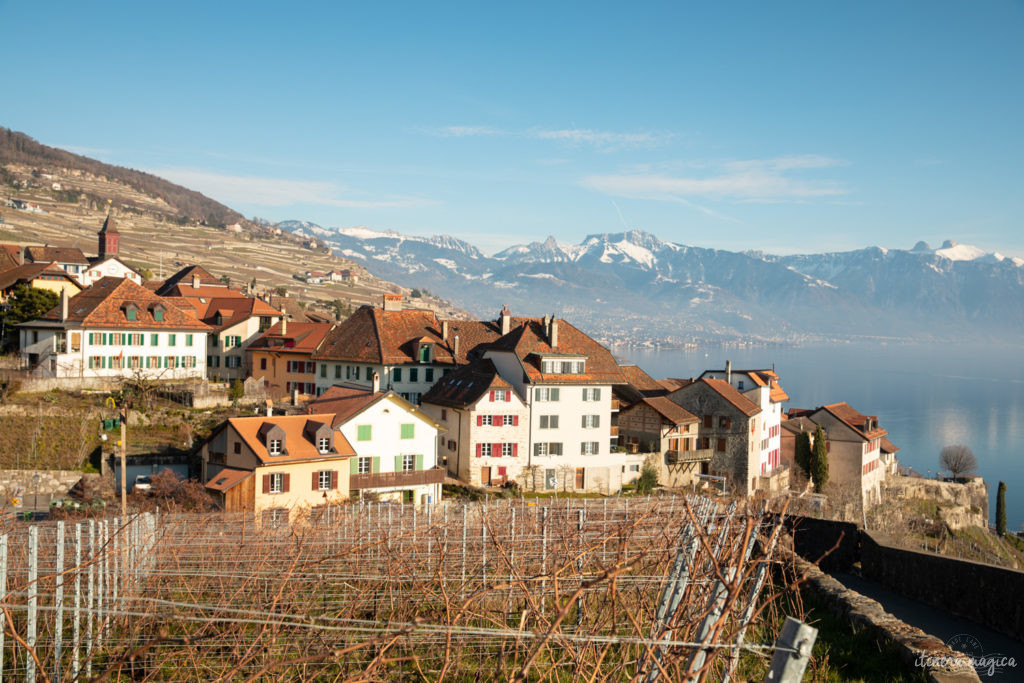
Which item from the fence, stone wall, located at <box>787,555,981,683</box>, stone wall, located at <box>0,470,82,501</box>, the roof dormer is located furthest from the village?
stone wall, located at <box>787,555,981,683</box>

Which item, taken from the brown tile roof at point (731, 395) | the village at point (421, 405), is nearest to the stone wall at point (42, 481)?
the village at point (421, 405)

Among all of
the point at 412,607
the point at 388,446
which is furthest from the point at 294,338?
the point at 412,607

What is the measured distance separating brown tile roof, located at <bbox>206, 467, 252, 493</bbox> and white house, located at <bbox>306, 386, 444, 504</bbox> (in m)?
4.63

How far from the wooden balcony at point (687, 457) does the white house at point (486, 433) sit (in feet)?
36.5

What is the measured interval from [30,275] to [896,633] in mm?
59712

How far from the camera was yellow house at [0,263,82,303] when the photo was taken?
54.6 m

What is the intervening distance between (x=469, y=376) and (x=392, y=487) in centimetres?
1184

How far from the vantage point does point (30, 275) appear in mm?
55969

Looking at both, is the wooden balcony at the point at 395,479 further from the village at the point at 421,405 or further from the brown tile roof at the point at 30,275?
the brown tile roof at the point at 30,275

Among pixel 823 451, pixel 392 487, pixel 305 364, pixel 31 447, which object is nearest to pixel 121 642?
pixel 392 487

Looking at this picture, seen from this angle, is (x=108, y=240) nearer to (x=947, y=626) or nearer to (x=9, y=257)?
(x=9, y=257)

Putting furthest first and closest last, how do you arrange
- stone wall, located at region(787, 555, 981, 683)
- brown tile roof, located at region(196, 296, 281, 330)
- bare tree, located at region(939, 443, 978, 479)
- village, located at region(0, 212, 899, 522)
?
bare tree, located at region(939, 443, 978, 479), brown tile roof, located at region(196, 296, 281, 330), village, located at region(0, 212, 899, 522), stone wall, located at region(787, 555, 981, 683)

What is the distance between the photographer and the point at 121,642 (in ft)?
30.3

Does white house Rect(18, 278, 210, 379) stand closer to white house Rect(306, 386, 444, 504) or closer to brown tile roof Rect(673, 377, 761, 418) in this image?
white house Rect(306, 386, 444, 504)
